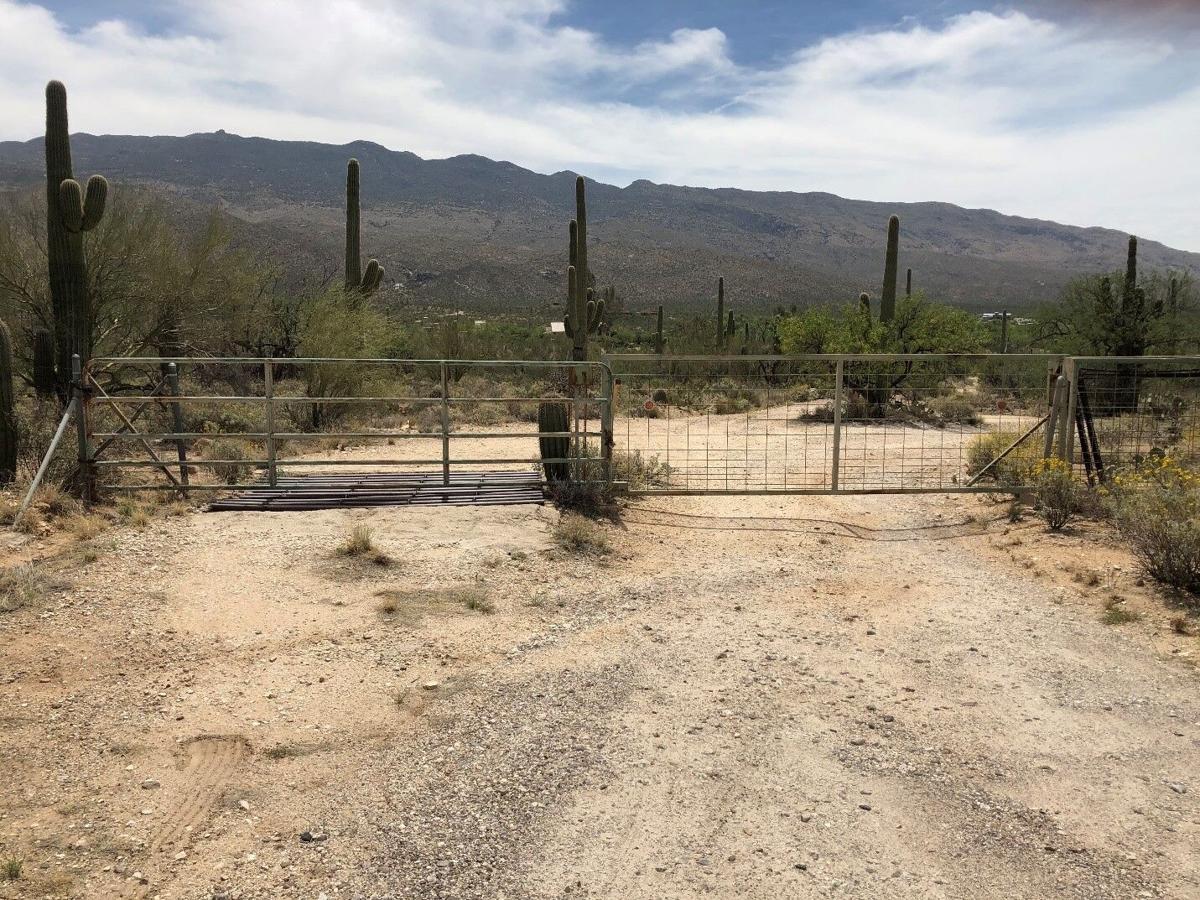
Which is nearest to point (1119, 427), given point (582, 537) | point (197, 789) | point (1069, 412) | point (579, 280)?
point (1069, 412)

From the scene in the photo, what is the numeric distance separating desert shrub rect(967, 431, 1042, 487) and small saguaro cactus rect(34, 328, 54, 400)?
1420cm

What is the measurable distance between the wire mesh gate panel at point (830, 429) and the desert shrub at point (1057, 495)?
2.64 feet

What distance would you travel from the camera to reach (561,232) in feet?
416

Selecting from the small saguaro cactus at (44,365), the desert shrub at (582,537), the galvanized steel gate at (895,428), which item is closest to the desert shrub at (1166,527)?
the galvanized steel gate at (895,428)

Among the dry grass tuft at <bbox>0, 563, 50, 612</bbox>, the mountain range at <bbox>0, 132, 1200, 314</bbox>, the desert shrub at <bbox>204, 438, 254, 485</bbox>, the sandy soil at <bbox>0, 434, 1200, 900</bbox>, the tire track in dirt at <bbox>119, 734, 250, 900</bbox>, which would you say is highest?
the mountain range at <bbox>0, 132, 1200, 314</bbox>

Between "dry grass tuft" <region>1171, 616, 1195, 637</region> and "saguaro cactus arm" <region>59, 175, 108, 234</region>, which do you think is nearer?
"dry grass tuft" <region>1171, 616, 1195, 637</region>

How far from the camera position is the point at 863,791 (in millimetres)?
4664

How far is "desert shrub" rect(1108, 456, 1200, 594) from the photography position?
768 centimetres

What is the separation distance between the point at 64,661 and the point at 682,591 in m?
4.68

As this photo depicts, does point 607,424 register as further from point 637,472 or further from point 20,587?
point 20,587

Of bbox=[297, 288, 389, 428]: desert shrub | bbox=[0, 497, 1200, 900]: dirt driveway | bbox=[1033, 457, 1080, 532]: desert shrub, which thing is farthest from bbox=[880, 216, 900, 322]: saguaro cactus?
bbox=[0, 497, 1200, 900]: dirt driveway

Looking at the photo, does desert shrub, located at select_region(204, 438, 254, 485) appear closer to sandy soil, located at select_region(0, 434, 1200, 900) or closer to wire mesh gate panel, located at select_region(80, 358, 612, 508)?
wire mesh gate panel, located at select_region(80, 358, 612, 508)

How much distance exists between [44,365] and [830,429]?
548 inches

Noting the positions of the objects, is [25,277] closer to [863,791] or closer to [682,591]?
[682,591]
